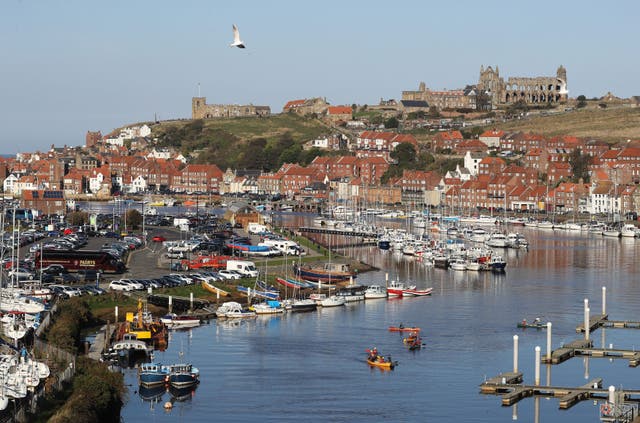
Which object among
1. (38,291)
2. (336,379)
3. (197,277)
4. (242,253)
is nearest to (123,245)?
(242,253)

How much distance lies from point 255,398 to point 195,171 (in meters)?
79.5

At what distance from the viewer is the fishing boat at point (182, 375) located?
28.2 meters

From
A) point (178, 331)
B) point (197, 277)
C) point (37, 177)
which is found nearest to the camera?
point (178, 331)

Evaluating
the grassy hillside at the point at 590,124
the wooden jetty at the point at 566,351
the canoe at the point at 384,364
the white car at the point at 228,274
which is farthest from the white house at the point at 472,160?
the canoe at the point at 384,364

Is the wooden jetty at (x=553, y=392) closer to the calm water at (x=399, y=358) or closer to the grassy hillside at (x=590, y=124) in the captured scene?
the calm water at (x=399, y=358)

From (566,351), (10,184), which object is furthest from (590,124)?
(566,351)

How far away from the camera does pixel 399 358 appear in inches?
1257

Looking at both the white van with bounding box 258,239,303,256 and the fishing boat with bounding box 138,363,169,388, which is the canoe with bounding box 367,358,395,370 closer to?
the fishing boat with bounding box 138,363,169,388

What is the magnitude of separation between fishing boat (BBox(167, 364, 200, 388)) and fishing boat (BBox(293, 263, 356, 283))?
52.9 ft

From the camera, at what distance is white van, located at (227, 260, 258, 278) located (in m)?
44.7

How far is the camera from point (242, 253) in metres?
53.3

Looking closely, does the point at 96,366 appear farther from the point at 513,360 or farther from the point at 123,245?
the point at 123,245

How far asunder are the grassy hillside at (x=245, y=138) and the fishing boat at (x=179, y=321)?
2858 inches

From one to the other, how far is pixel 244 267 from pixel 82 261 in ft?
18.7
